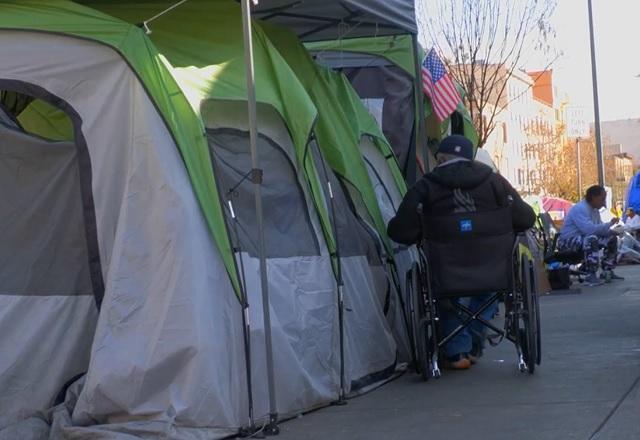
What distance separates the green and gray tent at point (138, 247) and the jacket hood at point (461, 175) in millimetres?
1248

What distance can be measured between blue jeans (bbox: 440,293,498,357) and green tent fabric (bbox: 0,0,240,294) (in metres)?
2.44

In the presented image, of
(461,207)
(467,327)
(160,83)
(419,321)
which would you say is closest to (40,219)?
(160,83)

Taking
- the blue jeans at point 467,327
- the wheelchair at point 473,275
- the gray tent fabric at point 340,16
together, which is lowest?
the blue jeans at point 467,327

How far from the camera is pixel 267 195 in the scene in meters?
7.62

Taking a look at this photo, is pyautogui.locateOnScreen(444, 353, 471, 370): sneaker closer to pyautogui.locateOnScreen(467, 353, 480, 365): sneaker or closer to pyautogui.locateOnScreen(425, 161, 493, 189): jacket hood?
pyautogui.locateOnScreen(467, 353, 480, 365): sneaker

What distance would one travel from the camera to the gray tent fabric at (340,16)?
8.89 metres

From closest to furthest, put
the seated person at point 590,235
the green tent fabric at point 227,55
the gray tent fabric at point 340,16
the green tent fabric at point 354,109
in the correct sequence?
A: the green tent fabric at point 227,55 < the gray tent fabric at point 340,16 < the green tent fabric at point 354,109 < the seated person at point 590,235

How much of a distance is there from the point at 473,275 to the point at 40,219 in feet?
9.90

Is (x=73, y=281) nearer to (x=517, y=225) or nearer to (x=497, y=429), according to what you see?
(x=497, y=429)

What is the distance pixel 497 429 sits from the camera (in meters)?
6.56

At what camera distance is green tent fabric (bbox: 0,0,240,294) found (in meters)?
6.74

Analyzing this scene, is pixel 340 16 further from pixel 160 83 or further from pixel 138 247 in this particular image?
pixel 138 247

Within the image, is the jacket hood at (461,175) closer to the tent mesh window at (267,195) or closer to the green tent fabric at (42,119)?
the tent mesh window at (267,195)

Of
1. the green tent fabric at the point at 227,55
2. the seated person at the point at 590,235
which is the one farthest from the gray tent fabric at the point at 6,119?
the seated person at the point at 590,235
